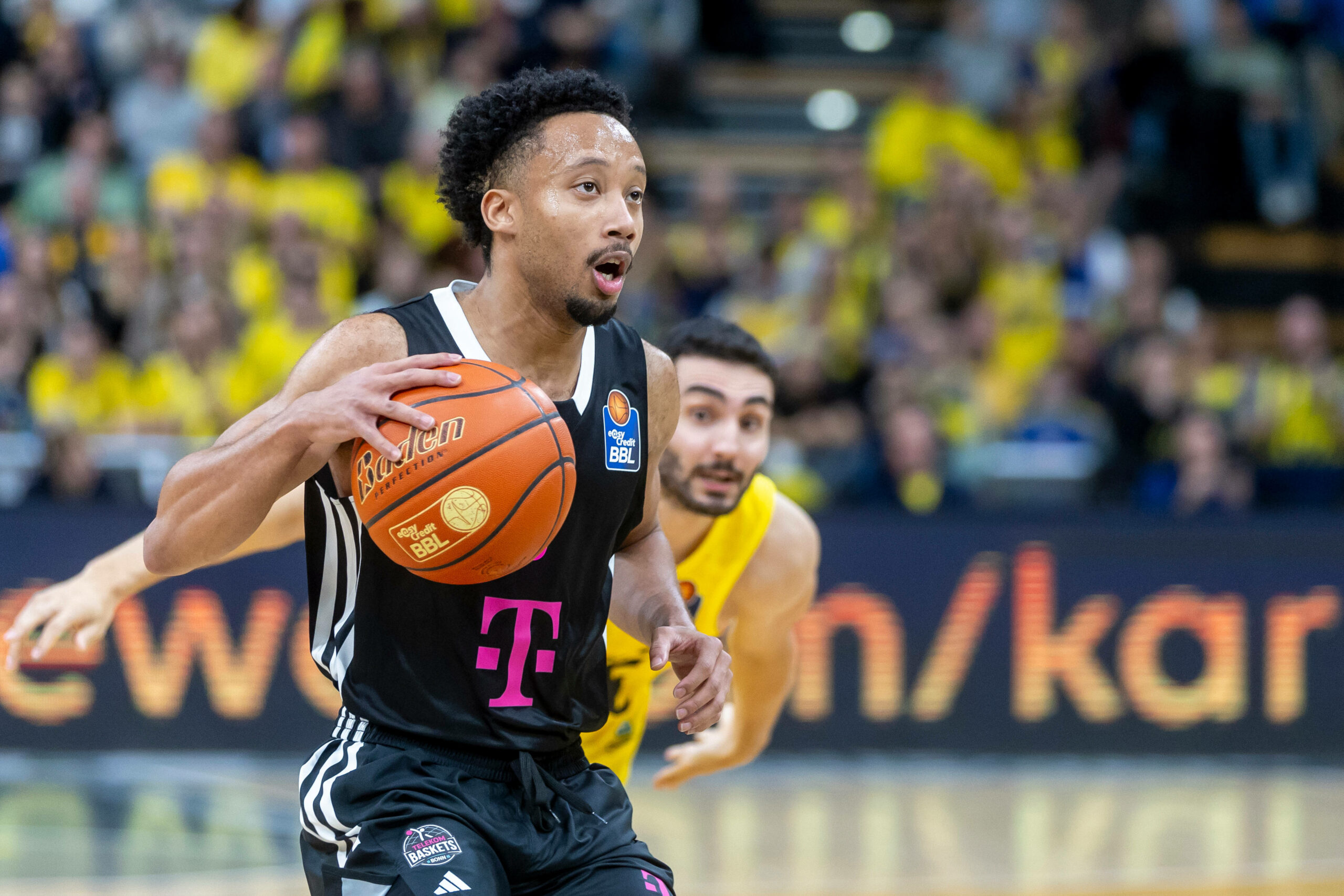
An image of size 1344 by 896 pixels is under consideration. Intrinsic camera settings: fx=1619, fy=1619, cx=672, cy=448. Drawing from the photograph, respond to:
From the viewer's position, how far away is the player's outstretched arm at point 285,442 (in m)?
2.57

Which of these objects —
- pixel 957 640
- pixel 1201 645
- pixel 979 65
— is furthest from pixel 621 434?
pixel 979 65

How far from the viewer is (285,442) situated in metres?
2.58

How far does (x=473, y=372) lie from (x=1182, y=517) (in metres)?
6.27

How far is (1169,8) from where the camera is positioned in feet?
38.9

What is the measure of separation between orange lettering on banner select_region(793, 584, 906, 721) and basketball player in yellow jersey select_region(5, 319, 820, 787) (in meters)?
3.60

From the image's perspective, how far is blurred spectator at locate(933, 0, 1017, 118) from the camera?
11.3 m

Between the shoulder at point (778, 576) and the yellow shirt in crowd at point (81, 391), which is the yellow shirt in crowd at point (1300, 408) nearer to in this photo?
the shoulder at point (778, 576)

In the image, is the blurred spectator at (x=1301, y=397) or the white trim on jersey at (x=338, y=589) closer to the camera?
the white trim on jersey at (x=338, y=589)

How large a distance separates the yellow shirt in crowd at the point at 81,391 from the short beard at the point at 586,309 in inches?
241

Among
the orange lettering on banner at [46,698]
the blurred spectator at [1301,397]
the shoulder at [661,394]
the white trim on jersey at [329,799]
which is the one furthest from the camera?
the blurred spectator at [1301,397]

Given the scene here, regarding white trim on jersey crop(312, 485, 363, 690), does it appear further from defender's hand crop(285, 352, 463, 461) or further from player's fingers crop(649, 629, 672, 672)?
player's fingers crop(649, 629, 672, 672)

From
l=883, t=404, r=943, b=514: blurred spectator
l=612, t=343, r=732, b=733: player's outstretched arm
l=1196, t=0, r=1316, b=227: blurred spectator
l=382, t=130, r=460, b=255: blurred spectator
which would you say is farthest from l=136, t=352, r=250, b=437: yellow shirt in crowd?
l=1196, t=0, r=1316, b=227: blurred spectator

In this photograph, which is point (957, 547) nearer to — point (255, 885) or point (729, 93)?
point (255, 885)

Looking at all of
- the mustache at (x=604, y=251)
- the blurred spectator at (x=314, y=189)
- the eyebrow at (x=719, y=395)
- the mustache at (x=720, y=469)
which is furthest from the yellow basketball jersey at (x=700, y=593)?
the blurred spectator at (x=314, y=189)
